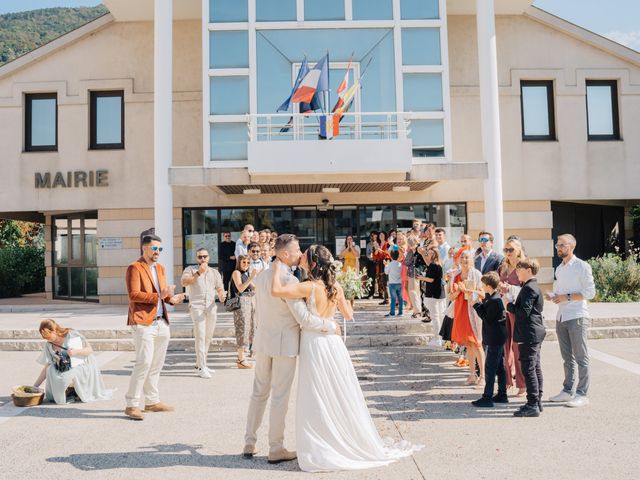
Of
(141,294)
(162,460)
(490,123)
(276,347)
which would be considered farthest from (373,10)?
(162,460)

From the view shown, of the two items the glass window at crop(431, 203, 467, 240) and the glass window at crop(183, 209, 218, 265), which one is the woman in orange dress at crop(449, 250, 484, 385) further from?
the glass window at crop(183, 209, 218, 265)

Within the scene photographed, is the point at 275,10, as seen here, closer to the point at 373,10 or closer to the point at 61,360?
the point at 373,10

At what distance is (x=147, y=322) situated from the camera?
6328 mm

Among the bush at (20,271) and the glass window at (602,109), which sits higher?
the glass window at (602,109)

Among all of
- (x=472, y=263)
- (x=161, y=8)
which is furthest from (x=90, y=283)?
(x=472, y=263)

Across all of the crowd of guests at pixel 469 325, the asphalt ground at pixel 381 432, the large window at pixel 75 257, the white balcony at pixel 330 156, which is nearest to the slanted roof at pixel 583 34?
the white balcony at pixel 330 156

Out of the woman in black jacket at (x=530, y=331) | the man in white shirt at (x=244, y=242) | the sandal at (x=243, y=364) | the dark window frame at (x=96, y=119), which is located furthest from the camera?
the dark window frame at (x=96, y=119)

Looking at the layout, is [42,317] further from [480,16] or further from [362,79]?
[480,16]

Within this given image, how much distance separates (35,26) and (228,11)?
228 feet

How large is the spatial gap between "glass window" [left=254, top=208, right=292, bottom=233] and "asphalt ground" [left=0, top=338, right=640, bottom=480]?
8.79m

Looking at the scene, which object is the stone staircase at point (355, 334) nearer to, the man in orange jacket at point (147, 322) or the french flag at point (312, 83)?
the man in orange jacket at point (147, 322)

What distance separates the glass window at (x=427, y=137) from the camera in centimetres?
1445

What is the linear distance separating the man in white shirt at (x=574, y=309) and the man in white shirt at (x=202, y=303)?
4.62 metres

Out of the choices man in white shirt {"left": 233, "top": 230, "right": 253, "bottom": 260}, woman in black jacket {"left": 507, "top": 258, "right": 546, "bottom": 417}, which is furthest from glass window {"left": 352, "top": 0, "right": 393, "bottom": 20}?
woman in black jacket {"left": 507, "top": 258, "right": 546, "bottom": 417}
